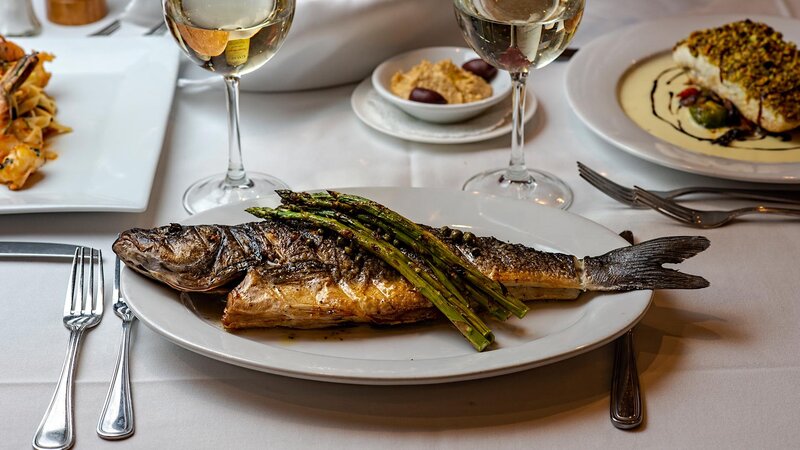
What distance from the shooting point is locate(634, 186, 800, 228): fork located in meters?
2.08

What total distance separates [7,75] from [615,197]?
1575mm

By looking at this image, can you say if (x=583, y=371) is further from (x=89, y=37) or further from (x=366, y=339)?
(x=89, y=37)

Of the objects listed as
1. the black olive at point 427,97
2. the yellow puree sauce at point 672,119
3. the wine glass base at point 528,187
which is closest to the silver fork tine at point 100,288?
the wine glass base at point 528,187

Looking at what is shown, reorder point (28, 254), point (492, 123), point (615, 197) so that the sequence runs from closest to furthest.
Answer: point (28, 254) → point (615, 197) → point (492, 123)

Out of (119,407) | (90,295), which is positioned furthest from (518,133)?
(119,407)

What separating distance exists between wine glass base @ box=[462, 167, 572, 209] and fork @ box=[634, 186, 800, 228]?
19cm

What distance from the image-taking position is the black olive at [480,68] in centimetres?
260

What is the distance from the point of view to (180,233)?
5.43 ft

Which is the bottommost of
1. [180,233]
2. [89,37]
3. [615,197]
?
[89,37]

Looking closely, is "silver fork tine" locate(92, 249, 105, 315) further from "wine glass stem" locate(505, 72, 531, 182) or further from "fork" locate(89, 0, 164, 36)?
"fork" locate(89, 0, 164, 36)

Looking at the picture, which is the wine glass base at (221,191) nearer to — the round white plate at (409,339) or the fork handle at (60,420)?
the round white plate at (409,339)

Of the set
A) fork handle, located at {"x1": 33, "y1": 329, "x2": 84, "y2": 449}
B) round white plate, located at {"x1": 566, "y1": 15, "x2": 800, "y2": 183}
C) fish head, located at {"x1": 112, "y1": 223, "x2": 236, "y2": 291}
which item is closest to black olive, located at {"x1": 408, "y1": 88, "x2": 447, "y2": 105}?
round white plate, located at {"x1": 566, "y1": 15, "x2": 800, "y2": 183}

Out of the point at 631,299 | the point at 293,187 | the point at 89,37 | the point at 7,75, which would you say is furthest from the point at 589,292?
the point at 89,37

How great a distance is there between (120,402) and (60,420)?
96 mm
